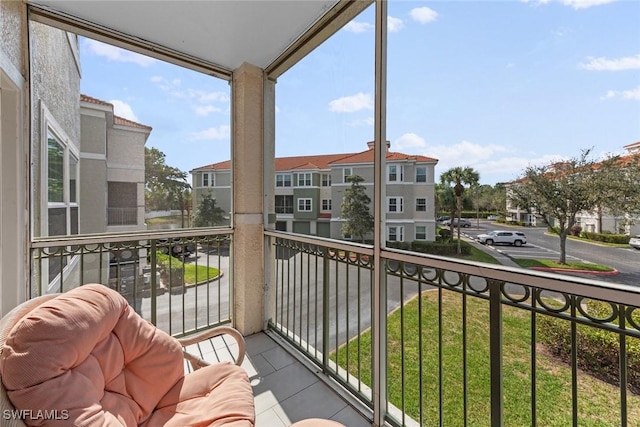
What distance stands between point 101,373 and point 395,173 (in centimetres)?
163

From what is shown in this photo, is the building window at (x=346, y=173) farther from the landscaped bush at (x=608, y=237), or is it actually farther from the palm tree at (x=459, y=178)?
→ the landscaped bush at (x=608, y=237)

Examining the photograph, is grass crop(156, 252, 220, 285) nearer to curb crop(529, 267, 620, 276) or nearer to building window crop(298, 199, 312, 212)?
building window crop(298, 199, 312, 212)

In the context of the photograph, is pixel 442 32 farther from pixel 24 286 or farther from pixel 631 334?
pixel 24 286

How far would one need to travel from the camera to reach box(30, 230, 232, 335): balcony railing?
6.59 ft

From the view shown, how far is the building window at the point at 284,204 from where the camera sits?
2.46 m

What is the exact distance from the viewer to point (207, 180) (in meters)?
2.64

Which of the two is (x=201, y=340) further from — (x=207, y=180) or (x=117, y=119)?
(x=117, y=119)

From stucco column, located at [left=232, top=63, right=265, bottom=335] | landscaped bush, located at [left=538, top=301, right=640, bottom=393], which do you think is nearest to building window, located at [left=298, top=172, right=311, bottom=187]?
stucco column, located at [left=232, top=63, right=265, bottom=335]

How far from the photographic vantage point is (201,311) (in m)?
2.76

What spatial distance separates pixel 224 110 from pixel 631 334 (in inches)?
118

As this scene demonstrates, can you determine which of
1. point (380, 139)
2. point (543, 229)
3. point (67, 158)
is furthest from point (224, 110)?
point (543, 229)

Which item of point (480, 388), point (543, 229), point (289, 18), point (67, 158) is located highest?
point (289, 18)

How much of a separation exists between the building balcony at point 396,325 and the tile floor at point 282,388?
0.4 inches

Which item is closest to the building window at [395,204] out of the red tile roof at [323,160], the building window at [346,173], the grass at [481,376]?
the red tile roof at [323,160]
